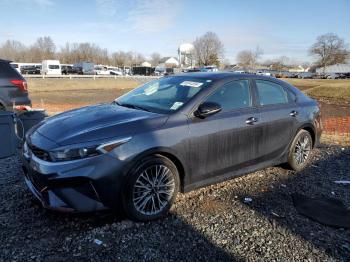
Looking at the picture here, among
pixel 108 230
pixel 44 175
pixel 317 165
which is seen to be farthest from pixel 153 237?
pixel 317 165

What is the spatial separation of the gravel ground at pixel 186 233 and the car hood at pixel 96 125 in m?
0.84

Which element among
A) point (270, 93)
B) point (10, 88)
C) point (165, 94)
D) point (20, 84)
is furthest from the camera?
point (20, 84)

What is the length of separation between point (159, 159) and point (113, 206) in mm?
707

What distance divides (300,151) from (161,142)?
2961 millimetres

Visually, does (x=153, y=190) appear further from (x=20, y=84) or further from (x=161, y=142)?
(x=20, y=84)

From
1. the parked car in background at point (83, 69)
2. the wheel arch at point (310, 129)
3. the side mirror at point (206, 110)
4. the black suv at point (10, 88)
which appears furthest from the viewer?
the parked car in background at point (83, 69)

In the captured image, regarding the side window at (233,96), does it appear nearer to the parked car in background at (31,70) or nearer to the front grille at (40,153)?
the front grille at (40,153)

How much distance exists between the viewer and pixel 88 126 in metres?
3.70

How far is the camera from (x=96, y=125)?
3.71 m

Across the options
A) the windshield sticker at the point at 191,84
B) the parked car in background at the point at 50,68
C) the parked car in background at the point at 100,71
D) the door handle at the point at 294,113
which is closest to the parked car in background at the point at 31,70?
the parked car in background at the point at 50,68

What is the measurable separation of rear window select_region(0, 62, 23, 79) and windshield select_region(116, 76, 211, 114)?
148 inches

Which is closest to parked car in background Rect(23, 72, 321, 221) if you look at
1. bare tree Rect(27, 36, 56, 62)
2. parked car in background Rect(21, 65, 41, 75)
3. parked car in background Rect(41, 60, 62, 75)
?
parked car in background Rect(41, 60, 62, 75)

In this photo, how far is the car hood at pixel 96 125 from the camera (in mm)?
3502

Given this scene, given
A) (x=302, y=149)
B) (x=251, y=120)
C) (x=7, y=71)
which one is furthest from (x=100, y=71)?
(x=251, y=120)
